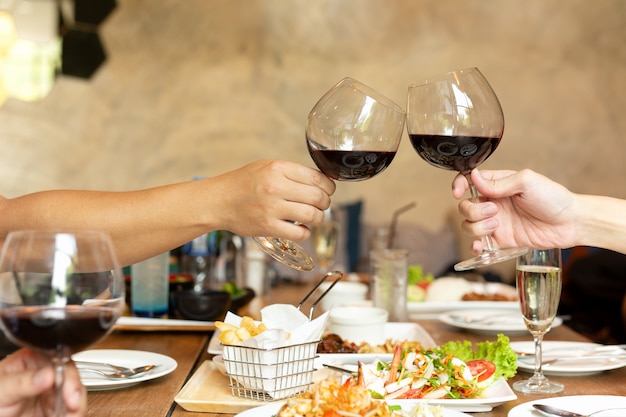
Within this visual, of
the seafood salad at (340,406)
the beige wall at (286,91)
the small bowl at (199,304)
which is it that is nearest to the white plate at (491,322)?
the small bowl at (199,304)

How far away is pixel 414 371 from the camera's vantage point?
1.28 meters

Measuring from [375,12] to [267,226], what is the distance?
423 centimetres

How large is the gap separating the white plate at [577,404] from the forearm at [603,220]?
506 millimetres

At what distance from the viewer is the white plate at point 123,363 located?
4.36 ft

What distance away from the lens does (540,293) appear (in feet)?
4.80

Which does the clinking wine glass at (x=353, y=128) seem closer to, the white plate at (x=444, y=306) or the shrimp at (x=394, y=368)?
the shrimp at (x=394, y=368)

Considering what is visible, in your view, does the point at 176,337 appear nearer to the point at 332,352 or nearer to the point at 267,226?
the point at 332,352

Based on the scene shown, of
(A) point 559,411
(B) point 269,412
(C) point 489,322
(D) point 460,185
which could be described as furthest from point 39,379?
(C) point 489,322

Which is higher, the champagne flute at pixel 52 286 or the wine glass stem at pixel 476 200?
the wine glass stem at pixel 476 200

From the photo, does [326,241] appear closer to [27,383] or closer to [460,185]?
[460,185]

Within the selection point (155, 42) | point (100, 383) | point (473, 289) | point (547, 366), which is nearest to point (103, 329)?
point (100, 383)

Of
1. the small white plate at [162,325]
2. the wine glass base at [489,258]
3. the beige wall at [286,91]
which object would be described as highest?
the beige wall at [286,91]

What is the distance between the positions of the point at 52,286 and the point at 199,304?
1235 mm

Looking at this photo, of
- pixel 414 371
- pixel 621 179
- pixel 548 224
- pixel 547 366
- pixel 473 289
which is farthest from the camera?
pixel 621 179
